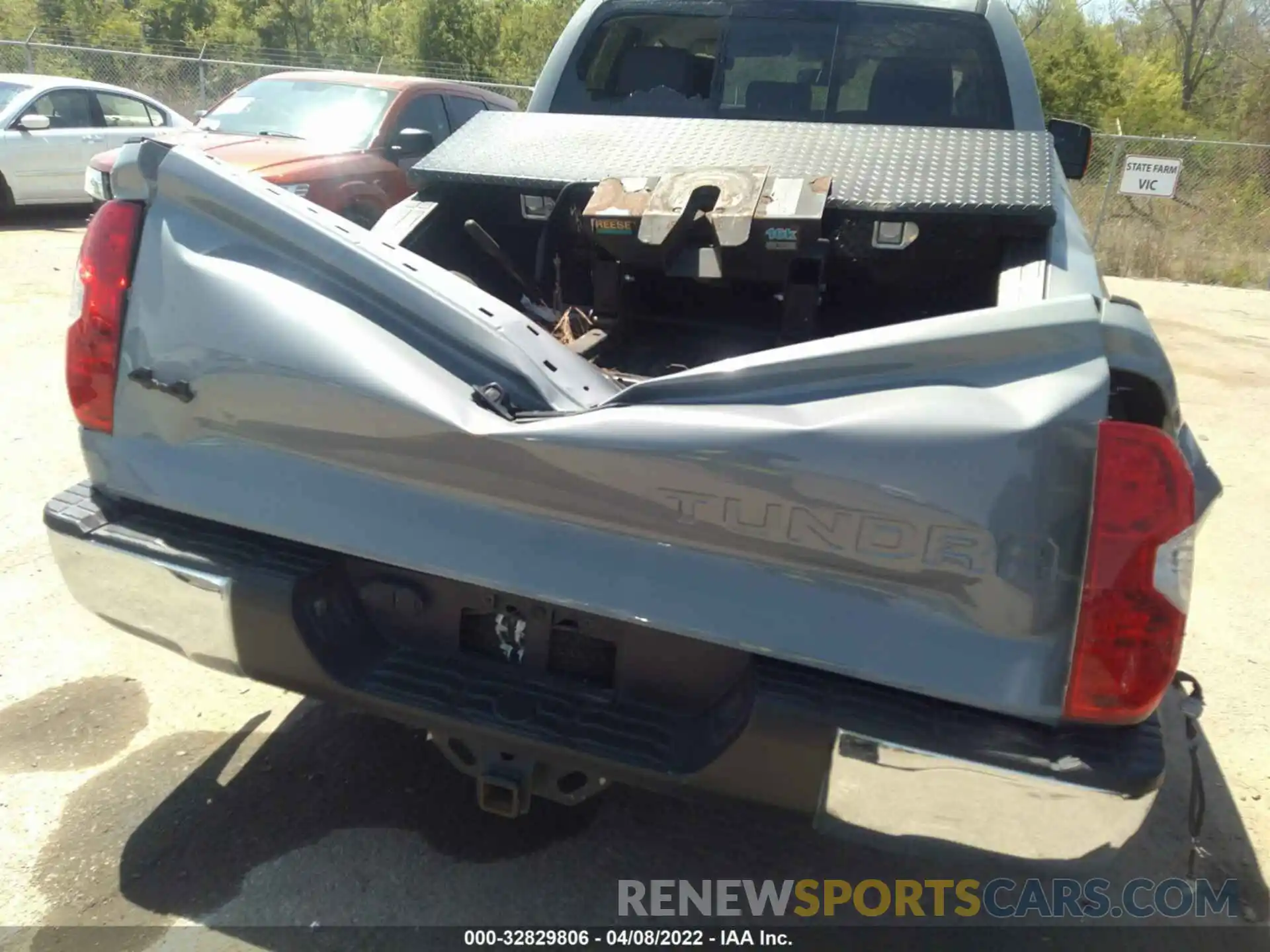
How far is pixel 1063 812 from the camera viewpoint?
5.67ft

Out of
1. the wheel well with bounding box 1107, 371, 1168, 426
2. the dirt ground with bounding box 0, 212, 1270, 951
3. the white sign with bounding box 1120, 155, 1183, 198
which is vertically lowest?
the dirt ground with bounding box 0, 212, 1270, 951

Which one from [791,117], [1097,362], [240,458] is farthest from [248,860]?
[791,117]

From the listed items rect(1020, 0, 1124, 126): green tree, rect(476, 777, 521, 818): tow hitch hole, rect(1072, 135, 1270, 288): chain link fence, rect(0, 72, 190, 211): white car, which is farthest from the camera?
rect(1020, 0, 1124, 126): green tree

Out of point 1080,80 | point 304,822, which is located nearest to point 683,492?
point 304,822

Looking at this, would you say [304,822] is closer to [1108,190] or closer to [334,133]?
[334,133]

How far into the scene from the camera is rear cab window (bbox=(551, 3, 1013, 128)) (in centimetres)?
384

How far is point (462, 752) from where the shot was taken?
7.63 ft

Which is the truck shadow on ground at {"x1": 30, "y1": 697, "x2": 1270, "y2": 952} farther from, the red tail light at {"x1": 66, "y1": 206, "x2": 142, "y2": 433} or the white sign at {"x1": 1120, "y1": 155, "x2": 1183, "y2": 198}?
the white sign at {"x1": 1120, "y1": 155, "x2": 1183, "y2": 198}

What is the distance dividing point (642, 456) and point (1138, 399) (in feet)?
2.85

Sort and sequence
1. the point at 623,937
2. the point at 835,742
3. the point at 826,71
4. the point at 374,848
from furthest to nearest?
1. the point at 826,71
2. the point at 374,848
3. the point at 623,937
4. the point at 835,742

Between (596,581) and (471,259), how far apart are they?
1697 millimetres

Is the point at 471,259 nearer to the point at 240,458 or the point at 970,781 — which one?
the point at 240,458

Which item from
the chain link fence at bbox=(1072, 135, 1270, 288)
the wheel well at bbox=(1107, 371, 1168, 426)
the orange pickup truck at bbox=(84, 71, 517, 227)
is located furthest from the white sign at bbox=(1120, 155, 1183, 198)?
the wheel well at bbox=(1107, 371, 1168, 426)

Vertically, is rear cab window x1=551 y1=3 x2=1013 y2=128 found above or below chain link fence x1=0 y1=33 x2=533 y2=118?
above
